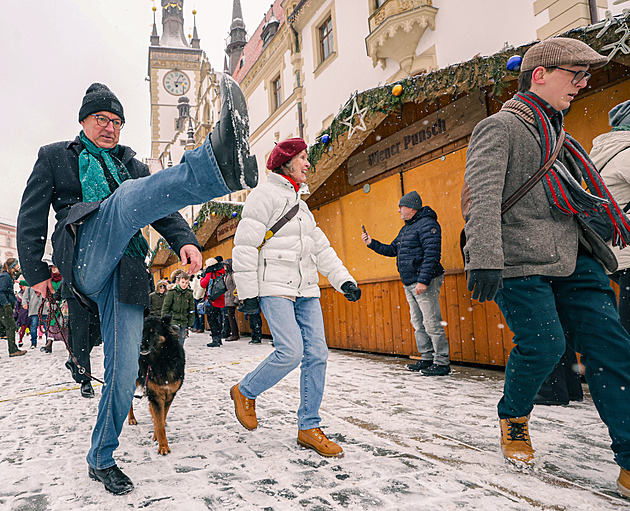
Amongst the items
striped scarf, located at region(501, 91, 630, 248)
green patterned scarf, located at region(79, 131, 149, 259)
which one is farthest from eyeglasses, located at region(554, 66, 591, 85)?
green patterned scarf, located at region(79, 131, 149, 259)

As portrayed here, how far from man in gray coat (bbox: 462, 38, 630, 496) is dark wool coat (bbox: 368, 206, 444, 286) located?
3.01 metres

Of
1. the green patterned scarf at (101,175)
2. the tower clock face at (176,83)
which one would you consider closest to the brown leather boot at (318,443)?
the green patterned scarf at (101,175)

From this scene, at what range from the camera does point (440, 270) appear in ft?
18.4

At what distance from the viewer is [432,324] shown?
18.2 ft

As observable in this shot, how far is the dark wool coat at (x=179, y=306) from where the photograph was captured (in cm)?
841

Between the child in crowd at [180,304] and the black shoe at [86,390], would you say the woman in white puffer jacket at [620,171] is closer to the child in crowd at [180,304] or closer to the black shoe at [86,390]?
the black shoe at [86,390]

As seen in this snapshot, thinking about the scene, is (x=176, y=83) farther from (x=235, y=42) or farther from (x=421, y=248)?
(x=421, y=248)

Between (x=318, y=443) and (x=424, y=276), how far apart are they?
3.04 m

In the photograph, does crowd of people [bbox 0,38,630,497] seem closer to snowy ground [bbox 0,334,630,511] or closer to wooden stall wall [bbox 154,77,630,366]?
snowy ground [bbox 0,334,630,511]

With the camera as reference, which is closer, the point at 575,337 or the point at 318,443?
the point at 575,337

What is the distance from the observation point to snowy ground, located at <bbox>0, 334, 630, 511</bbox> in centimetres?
216

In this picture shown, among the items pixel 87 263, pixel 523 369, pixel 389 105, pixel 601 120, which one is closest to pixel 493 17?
pixel 389 105

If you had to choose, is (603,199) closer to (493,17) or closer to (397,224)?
(397,224)

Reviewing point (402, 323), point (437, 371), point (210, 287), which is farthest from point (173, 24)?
point (437, 371)
